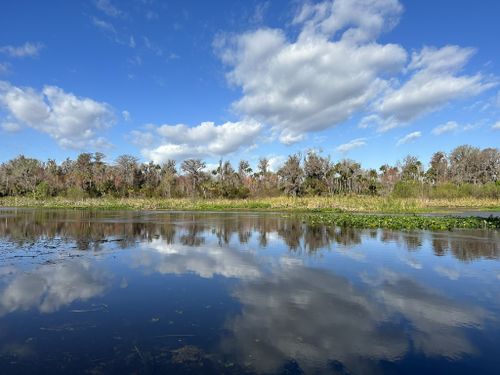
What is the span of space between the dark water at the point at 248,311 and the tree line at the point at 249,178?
169 feet

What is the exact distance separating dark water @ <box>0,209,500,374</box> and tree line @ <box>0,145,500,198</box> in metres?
51.5

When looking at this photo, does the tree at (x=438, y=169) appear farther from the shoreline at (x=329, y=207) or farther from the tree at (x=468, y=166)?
the shoreline at (x=329, y=207)

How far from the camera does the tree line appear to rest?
71.2 m

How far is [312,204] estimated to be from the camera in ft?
160

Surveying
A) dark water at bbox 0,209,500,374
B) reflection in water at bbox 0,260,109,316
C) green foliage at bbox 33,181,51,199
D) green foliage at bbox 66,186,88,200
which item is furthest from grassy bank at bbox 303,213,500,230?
green foliage at bbox 33,181,51,199

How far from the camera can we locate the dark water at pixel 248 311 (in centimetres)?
610

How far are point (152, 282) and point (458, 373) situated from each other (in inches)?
320

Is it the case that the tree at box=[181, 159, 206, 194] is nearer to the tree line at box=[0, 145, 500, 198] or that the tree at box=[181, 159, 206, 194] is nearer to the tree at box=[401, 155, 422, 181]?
the tree line at box=[0, 145, 500, 198]

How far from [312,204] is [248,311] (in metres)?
41.0

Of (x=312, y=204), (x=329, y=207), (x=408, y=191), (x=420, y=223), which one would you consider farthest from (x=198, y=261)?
(x=408, y=191)

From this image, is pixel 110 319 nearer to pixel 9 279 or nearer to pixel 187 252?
pixel 9 279

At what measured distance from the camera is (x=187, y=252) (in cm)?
1642

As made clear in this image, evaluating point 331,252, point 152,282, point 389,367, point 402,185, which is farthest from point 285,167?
point 389,367

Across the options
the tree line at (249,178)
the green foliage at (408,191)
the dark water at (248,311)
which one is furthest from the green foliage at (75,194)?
the green foliage at (408,191)
